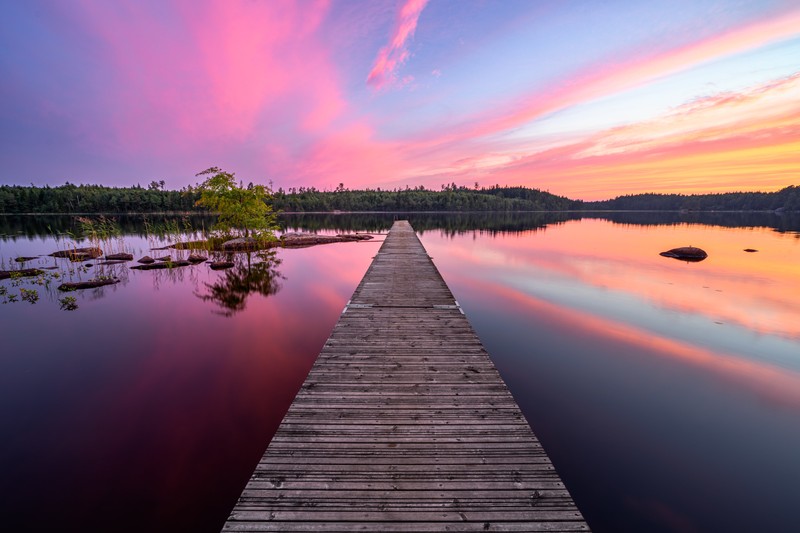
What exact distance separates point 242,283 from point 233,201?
1047 cm

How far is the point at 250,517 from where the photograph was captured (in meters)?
3.61

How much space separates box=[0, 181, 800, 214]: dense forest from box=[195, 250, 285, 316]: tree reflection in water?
66.9 metres

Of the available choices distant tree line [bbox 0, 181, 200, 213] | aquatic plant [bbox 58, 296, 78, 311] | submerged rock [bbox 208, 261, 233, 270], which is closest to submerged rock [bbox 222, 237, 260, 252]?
submerged rock [bbox 208, 261, 233, 270]

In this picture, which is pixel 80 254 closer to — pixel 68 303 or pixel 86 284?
pixel 86 284

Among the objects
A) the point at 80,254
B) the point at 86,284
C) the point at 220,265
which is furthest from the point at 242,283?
the point at 80,254

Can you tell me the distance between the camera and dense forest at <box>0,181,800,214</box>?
366 ft

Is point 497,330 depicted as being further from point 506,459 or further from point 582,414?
point 506,459

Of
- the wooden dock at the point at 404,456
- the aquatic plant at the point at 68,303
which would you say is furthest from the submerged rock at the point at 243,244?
the wooden dock at the point at 404,456

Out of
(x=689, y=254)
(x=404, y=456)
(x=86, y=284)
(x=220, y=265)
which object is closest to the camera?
(x=404, y=456)

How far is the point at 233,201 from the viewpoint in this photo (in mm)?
26250

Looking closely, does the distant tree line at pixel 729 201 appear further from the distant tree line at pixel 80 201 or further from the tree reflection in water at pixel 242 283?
the distant tree line at pixel 80 201

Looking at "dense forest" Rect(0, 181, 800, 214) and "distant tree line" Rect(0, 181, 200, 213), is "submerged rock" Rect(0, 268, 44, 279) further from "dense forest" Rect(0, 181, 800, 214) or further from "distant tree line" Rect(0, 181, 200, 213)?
"distant tree line" Rect(0, 181, 200, 213)

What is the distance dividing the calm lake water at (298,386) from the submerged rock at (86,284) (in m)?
0.73

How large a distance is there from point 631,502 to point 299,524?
593 cm
